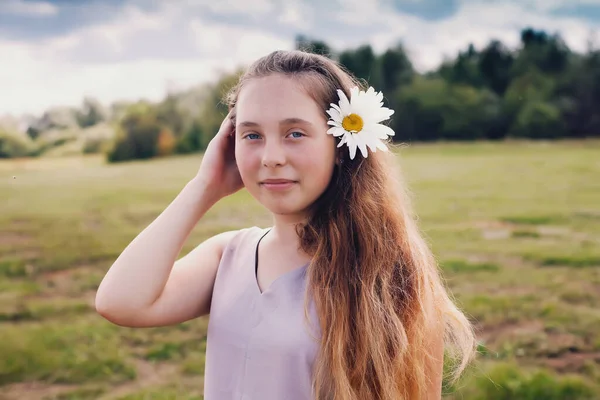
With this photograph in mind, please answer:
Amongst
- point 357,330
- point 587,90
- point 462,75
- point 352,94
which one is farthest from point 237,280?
point 462,75

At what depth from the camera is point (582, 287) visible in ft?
16.7

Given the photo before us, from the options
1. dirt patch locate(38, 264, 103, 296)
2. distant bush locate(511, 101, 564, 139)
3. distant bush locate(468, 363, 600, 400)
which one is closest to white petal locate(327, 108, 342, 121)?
distant bush locate(468, 363, 600, 400)

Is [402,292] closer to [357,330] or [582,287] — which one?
[357,330]

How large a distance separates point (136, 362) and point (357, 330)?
2.85 m

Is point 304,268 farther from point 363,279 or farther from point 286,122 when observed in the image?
point 286,122

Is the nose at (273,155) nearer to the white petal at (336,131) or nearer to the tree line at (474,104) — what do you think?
the white petal at (336,131)

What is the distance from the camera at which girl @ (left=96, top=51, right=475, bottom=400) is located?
1563mm

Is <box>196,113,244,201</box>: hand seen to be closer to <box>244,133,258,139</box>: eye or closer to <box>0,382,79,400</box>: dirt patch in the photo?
<box>244,133,258,139</box>: eye

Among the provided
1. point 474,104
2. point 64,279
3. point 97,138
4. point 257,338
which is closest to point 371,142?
point 257,338

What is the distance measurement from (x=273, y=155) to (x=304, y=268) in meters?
0.33

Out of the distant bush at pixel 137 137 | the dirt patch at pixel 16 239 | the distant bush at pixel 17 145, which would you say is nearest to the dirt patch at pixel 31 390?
the dirt patch at pixel 16 239

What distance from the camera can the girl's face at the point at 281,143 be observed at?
1579mm

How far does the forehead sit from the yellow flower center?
0.25ft

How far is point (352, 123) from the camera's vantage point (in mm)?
1671
